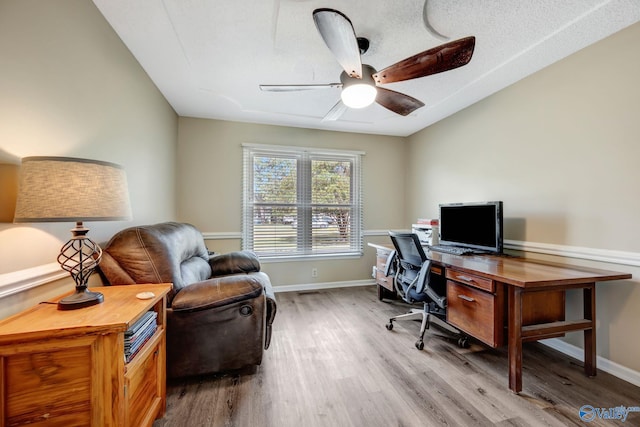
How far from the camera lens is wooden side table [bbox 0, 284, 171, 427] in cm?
90

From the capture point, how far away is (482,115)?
2928mm

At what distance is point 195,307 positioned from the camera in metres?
1.64

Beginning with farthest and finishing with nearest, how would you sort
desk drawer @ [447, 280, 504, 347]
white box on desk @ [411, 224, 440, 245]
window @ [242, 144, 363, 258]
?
window @ [242, 144, 363, 258] < white box on desk @ [411, 224, 440, 245] < desk drawer @ [447, 280, 504, 347]

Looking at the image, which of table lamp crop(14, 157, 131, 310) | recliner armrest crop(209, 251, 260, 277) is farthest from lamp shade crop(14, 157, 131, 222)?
recliner armrest crop(209, 251, 260, 277)

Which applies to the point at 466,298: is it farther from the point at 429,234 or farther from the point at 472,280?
the point at 429,234

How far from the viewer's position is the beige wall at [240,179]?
349 centimetres

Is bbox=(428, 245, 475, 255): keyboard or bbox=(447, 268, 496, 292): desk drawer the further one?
bbox=(428, 245, 475, 255): keyboard

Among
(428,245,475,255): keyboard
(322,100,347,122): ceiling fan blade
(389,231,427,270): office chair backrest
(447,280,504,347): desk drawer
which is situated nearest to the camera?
(447,280,504,347): desk drawer

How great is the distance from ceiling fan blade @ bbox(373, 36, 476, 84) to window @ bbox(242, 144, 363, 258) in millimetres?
2172

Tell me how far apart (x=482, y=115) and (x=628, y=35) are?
1184 mm

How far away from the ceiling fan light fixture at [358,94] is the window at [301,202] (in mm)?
1899

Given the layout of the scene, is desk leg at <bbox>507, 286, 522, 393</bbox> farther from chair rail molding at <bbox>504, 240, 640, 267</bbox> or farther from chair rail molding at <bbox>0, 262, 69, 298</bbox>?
chair rail molding at <bbox>0, 262, 69, 298</bbox>

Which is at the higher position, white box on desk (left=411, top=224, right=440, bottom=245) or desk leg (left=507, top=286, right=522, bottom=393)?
white box on desk (left=411, top=224, right=440, bottom=245)

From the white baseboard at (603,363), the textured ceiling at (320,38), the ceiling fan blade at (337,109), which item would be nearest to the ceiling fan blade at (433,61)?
the textured ceiling at (320,38)
